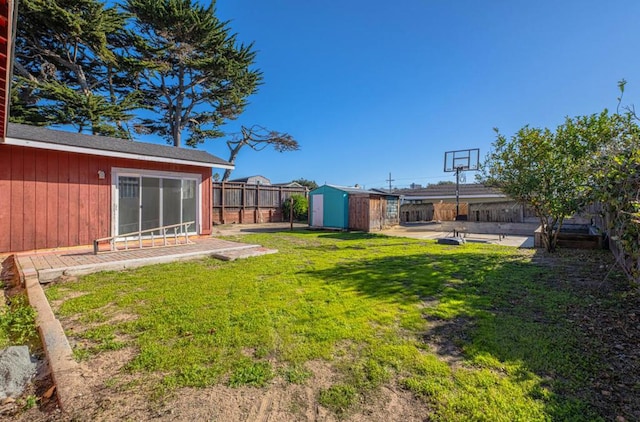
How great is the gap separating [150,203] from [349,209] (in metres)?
8.71

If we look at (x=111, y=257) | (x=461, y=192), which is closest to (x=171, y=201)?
(x=111, y=257)

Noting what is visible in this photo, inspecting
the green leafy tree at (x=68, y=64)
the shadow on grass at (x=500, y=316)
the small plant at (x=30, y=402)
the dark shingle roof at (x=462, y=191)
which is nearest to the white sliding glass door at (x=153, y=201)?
the shadow on grass at (x=500, y=316)

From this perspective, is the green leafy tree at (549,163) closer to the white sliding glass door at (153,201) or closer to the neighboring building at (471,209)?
the white sliding glass door at (153,201)

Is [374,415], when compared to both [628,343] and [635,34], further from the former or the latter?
[635,34]

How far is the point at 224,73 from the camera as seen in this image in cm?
1869

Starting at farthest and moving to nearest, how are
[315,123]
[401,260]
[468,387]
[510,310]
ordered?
[315,123]
[401,260]
[510,310]
[468,387]

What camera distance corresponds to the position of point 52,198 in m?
6.59

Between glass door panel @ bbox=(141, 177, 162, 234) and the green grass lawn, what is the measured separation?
126 inches

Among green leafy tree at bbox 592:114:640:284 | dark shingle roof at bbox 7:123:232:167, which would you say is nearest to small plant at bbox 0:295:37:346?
dark shingle roof at bbox 7:123:232:167

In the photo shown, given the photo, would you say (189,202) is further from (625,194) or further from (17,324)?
(625,194)

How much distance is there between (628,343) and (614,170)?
1859mm

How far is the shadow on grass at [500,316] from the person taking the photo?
2150 millimetres

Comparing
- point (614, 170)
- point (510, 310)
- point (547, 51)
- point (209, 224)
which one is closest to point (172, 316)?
point (510, 310)

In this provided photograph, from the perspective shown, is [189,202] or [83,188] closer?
[83,188]
